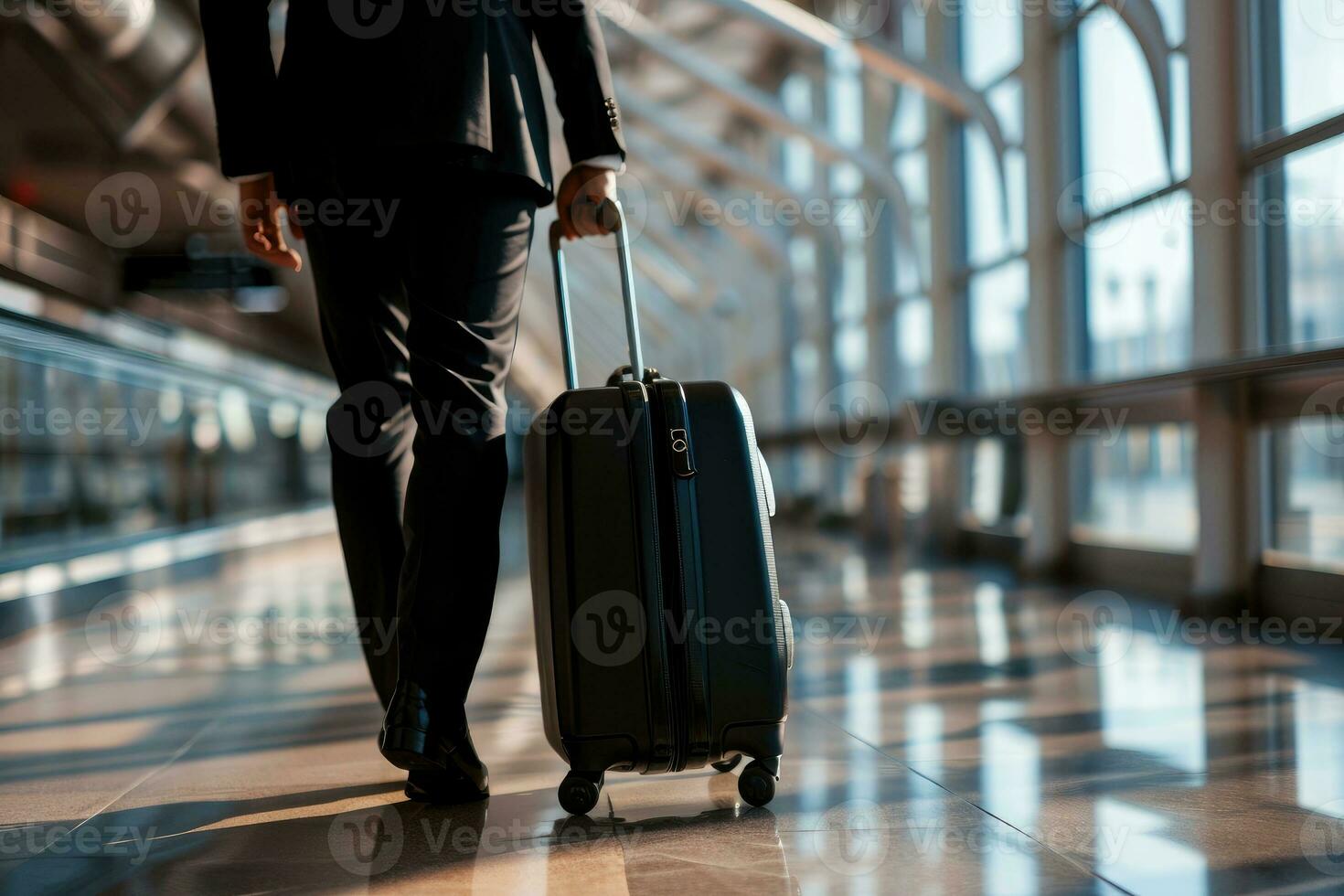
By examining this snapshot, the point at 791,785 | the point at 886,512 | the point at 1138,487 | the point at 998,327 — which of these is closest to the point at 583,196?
the point at 791,785

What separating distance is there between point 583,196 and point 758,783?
1041 millimetres

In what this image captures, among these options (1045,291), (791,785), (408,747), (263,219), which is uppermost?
(1045,291)

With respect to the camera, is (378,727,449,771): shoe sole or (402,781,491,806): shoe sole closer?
(378,727,449,771): shoe sole

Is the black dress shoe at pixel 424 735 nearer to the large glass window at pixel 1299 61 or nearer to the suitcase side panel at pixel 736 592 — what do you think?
the suitcase side panel at pixel 736 592

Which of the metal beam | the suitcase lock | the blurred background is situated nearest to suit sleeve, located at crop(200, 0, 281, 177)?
the suitcase lock

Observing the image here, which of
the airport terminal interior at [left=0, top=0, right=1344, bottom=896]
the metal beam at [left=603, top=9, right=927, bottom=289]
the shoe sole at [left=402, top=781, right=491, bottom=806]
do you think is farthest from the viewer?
the metal beam at [left=603, top=9, right=927, bottom=289]

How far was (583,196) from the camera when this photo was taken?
200 centimetres

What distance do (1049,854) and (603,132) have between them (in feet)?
4.37

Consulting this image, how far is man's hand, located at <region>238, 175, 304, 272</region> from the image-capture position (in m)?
2.03

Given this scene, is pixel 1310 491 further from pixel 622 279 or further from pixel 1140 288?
pixel 622 279

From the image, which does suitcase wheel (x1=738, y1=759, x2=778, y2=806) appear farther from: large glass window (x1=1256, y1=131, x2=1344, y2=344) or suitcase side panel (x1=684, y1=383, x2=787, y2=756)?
large glass window (x1=1256, y1=131, x2=1344, y2=344)

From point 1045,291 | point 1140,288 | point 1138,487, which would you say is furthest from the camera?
point 1045,291

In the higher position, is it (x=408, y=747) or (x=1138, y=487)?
(x=1138, y=487)

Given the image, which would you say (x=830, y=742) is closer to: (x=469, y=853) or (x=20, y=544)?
(x=469, y=853)
